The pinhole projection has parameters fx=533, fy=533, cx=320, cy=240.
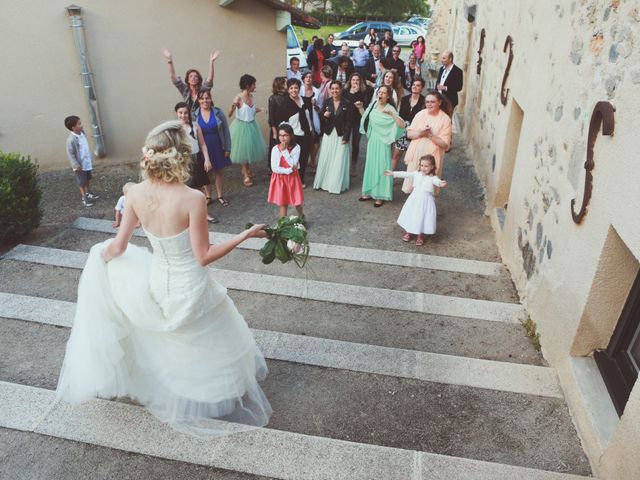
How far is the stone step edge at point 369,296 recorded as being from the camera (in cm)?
574

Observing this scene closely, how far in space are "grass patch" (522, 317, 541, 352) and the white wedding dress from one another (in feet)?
9.09

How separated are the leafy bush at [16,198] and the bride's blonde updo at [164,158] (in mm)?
4030

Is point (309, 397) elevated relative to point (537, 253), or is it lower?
lower

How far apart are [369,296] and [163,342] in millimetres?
2646

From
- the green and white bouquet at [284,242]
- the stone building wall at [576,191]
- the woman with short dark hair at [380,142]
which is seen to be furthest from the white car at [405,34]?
the green and white bouquet at [284,242]

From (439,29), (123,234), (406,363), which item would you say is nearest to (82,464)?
(123,234)

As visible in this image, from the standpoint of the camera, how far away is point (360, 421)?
421cm

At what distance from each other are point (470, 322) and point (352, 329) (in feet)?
4.13

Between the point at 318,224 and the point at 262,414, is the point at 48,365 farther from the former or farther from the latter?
the point at 318,224

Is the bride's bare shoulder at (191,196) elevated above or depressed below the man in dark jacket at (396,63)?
below

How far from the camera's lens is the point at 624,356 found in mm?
4141

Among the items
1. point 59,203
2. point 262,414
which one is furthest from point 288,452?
point 59,203

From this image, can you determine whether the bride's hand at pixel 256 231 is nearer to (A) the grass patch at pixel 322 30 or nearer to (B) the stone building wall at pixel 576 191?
(B) the stone building wall at pixel 576 191

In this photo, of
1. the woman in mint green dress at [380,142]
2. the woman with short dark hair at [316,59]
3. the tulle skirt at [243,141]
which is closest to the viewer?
the woman in mint green dress at [380,142]
